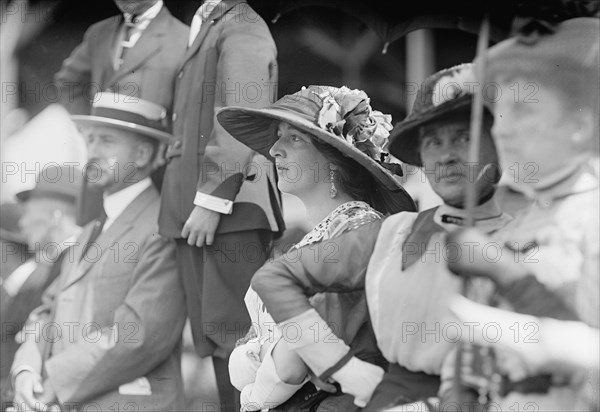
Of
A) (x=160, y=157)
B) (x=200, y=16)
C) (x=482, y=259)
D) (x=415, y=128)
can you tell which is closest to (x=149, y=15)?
(x=200, y=16)

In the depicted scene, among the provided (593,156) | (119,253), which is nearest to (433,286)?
(593,156)

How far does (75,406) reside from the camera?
4.39 m

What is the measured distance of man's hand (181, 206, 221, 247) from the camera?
4098mm

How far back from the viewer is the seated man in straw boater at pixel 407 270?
328 centimetres

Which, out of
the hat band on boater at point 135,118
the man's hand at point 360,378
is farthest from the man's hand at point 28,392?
the man's hand at point 360,378

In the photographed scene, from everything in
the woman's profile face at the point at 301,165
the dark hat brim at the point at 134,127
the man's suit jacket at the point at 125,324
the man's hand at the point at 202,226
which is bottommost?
the man's suit jacket at the point at 125,324

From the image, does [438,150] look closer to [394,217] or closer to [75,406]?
[394,217]

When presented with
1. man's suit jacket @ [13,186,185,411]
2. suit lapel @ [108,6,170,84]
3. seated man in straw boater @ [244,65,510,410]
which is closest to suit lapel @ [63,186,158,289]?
man's suit jacket @ [13,186,185,411]

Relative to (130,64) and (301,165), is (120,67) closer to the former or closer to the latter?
(130,64)

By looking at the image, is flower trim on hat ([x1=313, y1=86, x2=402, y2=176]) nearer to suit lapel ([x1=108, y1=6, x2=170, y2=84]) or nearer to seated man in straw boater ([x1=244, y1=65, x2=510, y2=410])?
seated man in straw boater ([x1=244, y1=65, x2=510, y2=410])

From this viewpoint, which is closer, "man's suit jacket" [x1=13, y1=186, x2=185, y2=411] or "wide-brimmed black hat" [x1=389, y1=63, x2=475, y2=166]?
"wide-brimmed black hat" [x1=389, y1=63, x2=475, y2=166]

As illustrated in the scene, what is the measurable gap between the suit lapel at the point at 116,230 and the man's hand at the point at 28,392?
0.36m

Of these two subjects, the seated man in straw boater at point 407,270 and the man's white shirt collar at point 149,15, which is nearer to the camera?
the seated man in straw boater at point 407,270

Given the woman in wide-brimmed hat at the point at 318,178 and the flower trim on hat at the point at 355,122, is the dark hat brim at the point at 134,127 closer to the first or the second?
the woman in wide-brimmed hat at the point at 318,178
